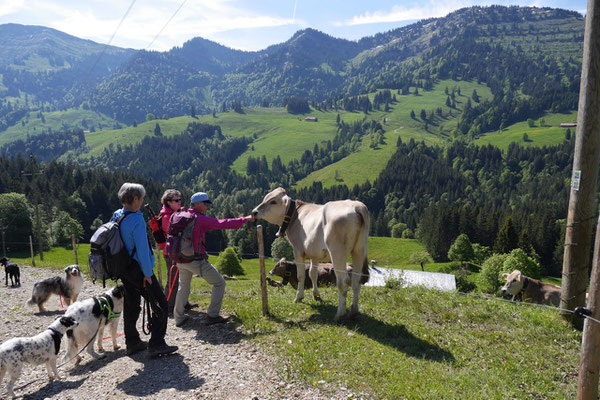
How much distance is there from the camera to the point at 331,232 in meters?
9.97

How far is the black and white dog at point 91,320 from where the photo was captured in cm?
885

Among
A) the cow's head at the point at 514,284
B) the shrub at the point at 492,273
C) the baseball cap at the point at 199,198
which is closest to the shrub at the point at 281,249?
the shrub at the point at 492,273

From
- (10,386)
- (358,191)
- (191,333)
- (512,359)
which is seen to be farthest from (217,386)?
(358,191)

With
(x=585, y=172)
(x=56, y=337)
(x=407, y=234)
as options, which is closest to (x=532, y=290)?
(x=585, y=172)

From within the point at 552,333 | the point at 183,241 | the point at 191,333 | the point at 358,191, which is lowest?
the point at 358,191

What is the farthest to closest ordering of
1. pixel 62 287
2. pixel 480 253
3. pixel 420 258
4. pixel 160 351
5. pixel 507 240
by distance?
1. pixel 420 258
2. pixel 480 253
3. pixel 507 240
4. pixel 62 287
5. pixel 160 351

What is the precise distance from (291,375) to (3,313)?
13.0 metres

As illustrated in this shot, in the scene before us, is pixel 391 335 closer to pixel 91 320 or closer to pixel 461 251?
pixel 91 320

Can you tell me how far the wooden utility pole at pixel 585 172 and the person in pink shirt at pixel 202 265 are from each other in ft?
26.9

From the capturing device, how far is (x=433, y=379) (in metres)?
7.12

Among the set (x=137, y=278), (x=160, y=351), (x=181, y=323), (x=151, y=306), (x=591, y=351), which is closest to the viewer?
(x=591, y=351)

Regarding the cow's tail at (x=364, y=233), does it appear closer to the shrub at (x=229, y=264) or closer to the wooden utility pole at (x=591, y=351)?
the wooden utility pole at (x=591, y=351)

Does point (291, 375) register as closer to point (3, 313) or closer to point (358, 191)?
point (3, 313)

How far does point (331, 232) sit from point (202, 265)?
348 cm
